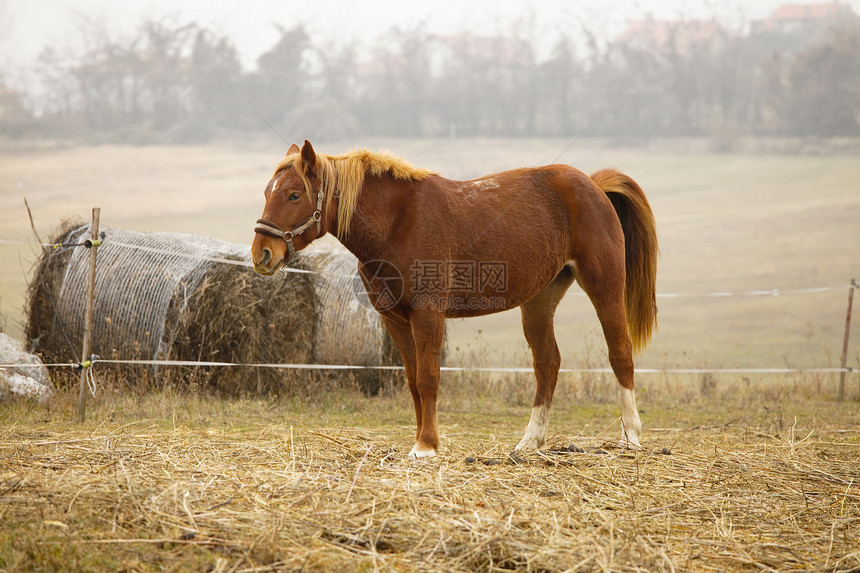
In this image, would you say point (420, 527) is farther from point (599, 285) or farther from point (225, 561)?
point (599, 285)

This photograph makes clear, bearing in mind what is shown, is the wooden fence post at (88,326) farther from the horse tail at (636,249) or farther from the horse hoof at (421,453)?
the horse tail at (636,249)

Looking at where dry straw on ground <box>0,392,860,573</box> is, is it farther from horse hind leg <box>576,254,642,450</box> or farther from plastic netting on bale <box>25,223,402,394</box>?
plastic netting on bale <box>25,223,402,394</box>

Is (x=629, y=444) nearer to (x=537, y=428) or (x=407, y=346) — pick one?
(x=537, y=428)

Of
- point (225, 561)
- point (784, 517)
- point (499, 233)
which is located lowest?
point (784, 517)

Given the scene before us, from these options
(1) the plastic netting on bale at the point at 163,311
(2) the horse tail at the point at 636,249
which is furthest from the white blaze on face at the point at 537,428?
(1) the plastic netting on bale at the point at 163,311

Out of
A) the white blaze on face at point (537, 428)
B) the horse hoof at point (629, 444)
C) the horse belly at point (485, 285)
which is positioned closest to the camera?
the horse belly at point (485, 285)

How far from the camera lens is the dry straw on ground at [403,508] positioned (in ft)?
7.21

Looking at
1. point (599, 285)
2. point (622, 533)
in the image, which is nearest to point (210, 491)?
point (622, 533)

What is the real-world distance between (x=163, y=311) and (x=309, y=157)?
3.03m

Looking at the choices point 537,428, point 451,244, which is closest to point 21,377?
point 451,244

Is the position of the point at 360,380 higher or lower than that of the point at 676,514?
lower

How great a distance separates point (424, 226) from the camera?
3.70m

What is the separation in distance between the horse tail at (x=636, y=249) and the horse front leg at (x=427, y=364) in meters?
1.66

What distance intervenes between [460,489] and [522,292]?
1432 mm
